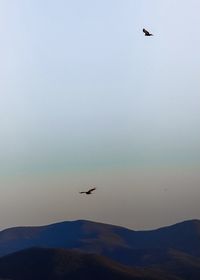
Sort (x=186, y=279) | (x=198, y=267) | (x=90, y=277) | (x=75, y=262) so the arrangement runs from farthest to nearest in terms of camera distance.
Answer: (x=198, y=267), (x=186, y=279), (x=75, y=262), (x=90, y=277)

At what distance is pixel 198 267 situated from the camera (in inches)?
7638

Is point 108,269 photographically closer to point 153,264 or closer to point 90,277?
point 90,277

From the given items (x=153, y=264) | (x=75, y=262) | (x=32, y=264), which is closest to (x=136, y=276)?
(x=75, y=262)

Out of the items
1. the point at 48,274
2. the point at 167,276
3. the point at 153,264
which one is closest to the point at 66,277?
the point at 48,274

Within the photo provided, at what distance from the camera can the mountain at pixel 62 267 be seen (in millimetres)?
150375

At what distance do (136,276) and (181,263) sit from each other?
159 ft


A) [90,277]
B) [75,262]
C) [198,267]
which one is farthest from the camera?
[198,267]

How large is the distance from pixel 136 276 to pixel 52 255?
25419 mm

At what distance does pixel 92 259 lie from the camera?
6304 inches

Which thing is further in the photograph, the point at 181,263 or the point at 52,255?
the point at 181,263

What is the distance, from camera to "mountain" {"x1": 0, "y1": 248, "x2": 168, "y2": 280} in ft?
493

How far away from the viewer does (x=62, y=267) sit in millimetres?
156125

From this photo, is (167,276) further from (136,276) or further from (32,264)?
(32,264)

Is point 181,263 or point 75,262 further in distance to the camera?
point 181,263
